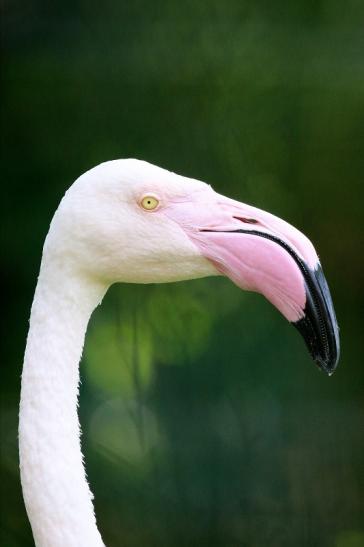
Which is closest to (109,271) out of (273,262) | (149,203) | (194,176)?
(149,203)

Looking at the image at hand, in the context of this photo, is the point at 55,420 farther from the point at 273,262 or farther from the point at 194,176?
the point at 194,176

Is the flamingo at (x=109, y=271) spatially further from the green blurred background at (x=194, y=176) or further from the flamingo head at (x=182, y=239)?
the green blurred background at (x=194, y=176)

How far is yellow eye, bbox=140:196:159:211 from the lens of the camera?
104 cm

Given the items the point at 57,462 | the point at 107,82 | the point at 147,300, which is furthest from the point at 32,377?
the point at 107,82

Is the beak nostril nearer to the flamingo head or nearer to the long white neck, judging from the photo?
the flamingo head

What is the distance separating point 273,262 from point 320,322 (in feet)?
0.26

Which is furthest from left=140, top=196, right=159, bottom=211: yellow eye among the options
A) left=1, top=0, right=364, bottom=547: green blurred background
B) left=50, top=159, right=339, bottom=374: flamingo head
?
left=1, top=0, right=364, bottom=547: green blurred background

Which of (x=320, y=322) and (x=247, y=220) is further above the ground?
(x=247, y=220)

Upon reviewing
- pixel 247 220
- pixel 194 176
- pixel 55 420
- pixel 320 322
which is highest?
pixel 194 176

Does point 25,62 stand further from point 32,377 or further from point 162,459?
point 32,377

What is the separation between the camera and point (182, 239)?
104 centimetres

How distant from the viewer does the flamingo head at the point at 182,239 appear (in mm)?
991

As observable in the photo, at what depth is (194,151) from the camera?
93.9 inches

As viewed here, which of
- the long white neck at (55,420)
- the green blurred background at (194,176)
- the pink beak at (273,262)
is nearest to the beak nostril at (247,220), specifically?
the pink beak at (273,262)
